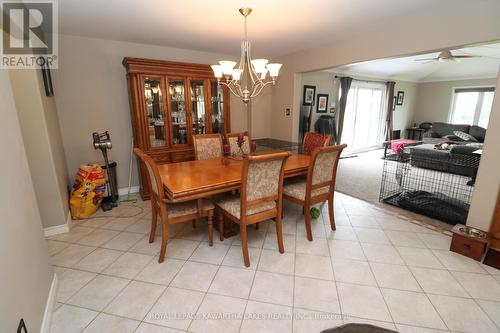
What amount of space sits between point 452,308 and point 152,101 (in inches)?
152

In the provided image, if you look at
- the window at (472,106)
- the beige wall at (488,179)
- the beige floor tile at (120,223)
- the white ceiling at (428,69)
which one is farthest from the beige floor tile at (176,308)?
the window at (472,106)

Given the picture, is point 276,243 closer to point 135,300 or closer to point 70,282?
point 135,300

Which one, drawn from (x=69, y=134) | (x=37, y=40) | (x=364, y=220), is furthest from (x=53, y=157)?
(x=364, y=220)

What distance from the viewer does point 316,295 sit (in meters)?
1.74

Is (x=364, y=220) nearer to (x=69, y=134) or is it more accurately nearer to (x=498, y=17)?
(x=498, y=17)

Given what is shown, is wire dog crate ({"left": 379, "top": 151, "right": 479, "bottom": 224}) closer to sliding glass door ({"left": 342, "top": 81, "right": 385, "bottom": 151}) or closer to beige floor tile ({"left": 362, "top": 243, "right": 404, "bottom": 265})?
beige floor tile ({"left": 362, "top": 243, "right": 404, "bottom": 265})

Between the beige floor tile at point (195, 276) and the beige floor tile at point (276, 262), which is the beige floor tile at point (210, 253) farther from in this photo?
the beige floor tile at point (276, 262)

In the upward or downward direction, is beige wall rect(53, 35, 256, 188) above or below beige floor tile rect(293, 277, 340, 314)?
above

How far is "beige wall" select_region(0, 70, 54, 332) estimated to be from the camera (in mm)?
1094

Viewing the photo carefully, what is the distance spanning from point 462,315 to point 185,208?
2.21m

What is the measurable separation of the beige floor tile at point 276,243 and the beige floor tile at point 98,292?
1.28 m

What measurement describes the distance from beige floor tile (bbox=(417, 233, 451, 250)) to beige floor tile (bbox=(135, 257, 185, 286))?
8.05 feet

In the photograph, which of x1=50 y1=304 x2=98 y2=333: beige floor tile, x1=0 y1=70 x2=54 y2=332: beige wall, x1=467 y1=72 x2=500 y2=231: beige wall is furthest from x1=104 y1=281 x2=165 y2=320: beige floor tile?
x1=467 y1=72 x2=500 y2=231: beige wall

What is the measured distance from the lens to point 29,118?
2236mm
